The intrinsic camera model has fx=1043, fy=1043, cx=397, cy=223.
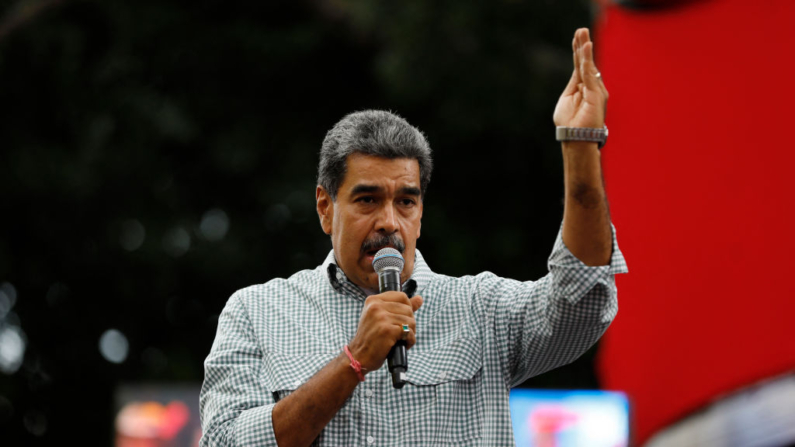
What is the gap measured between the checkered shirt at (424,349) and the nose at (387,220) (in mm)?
146

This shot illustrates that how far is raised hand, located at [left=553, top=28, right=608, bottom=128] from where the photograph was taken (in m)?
2.10

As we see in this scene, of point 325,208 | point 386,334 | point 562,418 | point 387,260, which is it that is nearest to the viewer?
point 386,334

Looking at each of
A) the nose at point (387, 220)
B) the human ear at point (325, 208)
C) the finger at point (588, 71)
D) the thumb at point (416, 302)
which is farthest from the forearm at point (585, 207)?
the human ear at point (325, 208)

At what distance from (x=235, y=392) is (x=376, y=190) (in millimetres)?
554

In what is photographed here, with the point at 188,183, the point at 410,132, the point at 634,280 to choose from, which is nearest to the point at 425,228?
the point at 188,183

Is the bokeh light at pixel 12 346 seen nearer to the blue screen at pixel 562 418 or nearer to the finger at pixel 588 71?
the blue screen at pixel 562 418

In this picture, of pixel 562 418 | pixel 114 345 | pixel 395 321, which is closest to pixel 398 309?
pixel 395 321

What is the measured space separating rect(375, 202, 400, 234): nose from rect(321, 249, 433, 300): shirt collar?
5.5 inches

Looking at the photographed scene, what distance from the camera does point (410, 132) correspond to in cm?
250

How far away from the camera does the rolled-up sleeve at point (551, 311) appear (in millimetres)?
2115

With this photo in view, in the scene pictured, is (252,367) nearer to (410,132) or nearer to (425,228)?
(410,132)

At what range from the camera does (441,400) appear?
7.31ft

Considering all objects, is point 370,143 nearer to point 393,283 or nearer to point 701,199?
point 393,283

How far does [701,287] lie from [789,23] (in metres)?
1.28
